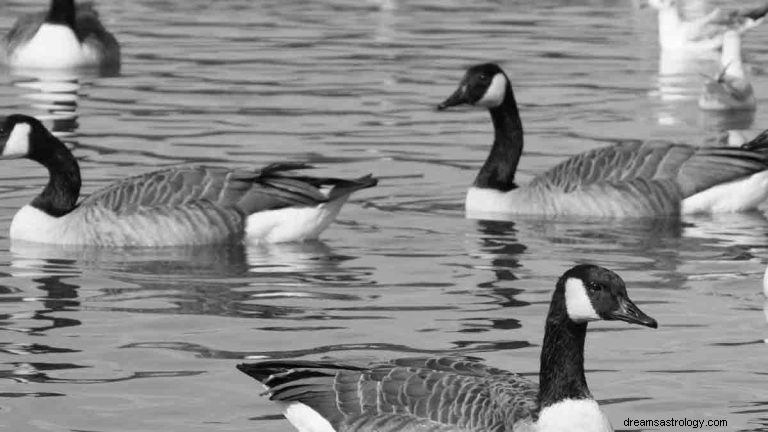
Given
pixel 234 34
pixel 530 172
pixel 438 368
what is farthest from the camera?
pixel 234 34

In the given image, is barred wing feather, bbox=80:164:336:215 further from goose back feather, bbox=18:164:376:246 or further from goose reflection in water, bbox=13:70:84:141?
goose reflection in water, bbox=13:70:84:141

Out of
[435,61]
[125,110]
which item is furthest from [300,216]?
[435,61]

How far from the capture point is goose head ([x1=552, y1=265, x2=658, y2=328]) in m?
8.55

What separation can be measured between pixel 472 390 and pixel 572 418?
0.46m

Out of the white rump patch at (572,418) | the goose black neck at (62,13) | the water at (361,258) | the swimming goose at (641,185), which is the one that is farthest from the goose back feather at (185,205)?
the goose black neck at (62,13)

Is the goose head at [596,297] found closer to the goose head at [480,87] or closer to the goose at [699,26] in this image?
the goose head at [480,87]

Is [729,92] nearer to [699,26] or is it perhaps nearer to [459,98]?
[459,98]

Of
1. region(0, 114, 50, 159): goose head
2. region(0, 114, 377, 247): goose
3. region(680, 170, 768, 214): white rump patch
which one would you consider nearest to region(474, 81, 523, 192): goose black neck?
region(680, 170, 768, 214): white rump patch

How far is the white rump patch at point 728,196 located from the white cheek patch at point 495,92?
6.26 feet

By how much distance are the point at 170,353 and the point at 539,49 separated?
1631 centimetres

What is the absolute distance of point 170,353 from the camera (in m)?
11.0

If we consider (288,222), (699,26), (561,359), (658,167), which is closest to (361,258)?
(288,222)

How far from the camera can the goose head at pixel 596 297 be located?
8.55 meters

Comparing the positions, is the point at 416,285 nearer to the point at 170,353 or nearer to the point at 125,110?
the point at 170,353
